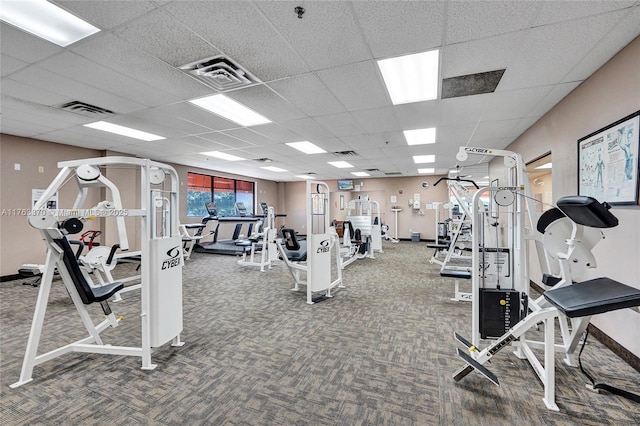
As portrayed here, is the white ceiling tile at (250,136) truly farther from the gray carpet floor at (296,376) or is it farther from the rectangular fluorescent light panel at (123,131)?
the gray carpet floor at (296,376)

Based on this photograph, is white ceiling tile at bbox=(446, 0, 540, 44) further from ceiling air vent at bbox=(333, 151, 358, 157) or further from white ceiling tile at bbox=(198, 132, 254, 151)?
ceiling air vent at bbox=(333, 151, 358, 157)

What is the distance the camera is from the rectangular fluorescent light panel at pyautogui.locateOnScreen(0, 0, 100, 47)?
1899 mm

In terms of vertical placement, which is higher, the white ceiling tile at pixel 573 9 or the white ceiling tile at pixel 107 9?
the white ceiling tile at pixel 107 9

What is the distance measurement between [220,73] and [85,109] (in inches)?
94.6

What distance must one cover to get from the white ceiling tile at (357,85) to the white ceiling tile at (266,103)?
692mm

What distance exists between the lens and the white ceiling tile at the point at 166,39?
6.65 feet

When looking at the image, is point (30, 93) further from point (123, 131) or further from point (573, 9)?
point (573, 9)

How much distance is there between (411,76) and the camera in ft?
9.52

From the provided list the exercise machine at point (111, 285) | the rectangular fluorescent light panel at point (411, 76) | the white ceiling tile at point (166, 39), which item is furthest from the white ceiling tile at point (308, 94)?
the exercise machine at point (111, 285)

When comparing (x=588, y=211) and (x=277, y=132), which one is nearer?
(x=588, y=211)

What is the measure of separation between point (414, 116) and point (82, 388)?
4669mm

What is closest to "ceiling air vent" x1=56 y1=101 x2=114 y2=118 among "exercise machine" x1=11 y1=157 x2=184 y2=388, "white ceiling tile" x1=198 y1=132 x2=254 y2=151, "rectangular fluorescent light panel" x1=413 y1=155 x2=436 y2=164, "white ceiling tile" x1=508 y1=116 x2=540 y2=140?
"white ceiling tile" x1=198 y1=132 x2=254 y2=151

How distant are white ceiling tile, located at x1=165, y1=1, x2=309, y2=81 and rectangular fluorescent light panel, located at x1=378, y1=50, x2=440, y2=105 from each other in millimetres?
869

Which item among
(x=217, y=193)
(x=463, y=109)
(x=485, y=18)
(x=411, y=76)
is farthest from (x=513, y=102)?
(x=217, y=193)
